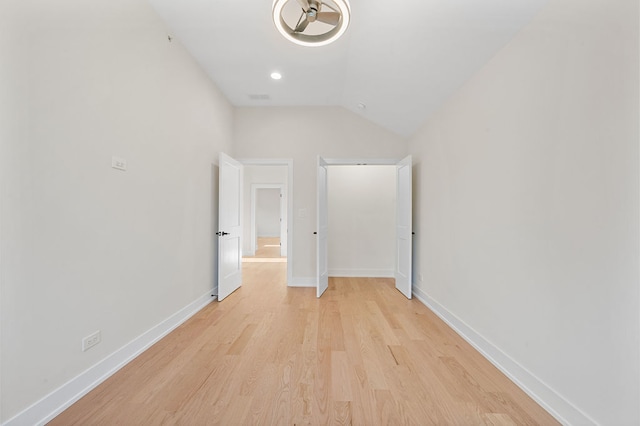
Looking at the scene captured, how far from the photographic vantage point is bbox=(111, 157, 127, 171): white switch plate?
1.89m

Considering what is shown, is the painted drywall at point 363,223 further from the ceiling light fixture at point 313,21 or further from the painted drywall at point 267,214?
the painted drywall at point 267,214

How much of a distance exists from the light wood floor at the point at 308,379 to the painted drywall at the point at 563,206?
0.39 m

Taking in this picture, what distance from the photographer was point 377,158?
4.25 meters

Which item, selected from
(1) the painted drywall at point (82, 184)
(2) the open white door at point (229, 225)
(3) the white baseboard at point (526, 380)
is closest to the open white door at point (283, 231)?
(2) the open white door at point (229, 225)

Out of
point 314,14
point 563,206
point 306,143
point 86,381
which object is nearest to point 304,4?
point 314,14

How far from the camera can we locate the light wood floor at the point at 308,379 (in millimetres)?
1497

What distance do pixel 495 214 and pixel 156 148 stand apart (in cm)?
298

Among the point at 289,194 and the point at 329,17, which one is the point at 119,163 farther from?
the point at 289,194

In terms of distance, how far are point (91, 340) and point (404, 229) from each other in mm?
3681

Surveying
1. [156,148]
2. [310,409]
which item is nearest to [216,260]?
[156,148]

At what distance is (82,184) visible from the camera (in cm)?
166

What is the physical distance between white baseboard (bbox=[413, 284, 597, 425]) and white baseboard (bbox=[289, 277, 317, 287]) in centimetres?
214

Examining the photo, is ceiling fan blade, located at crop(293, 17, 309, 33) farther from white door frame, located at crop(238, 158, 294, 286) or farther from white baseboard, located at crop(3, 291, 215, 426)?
white baseboard, located at crop(3, 291, 215, 426)

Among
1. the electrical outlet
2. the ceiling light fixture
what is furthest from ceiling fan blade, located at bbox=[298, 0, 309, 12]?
the electrical outlet
